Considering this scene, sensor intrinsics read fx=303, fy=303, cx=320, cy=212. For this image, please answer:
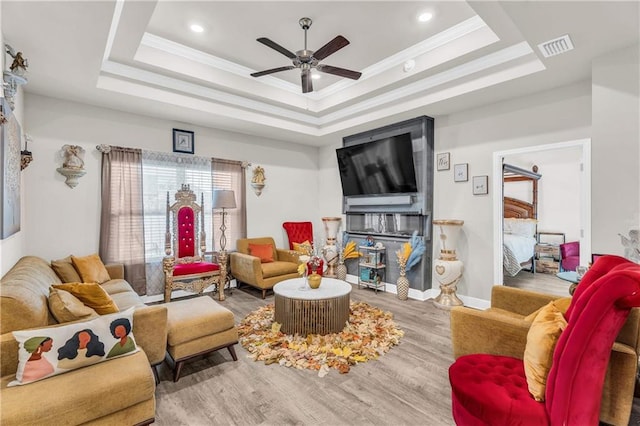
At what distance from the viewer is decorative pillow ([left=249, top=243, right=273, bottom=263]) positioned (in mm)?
5070

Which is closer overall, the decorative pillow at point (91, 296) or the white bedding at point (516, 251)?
the decorative pillow at point (91, 296)

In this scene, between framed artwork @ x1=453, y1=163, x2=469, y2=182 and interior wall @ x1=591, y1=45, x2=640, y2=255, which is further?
framed artwork @ x1=453, y1=163, x2=469, y2=182

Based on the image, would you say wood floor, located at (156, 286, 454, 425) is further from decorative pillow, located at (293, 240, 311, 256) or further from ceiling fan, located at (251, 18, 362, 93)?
ceiling fan, located at (251, 18, 362, 93)

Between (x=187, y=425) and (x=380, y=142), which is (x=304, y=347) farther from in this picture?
(x=380, y=142)

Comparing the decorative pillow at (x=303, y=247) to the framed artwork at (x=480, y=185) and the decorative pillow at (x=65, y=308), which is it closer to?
the framed artwork at (x=480, y=185)

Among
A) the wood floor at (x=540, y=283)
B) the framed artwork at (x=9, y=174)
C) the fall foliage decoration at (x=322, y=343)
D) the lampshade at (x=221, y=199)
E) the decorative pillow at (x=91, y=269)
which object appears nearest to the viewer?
the framed artwork at (x=9, y=174)

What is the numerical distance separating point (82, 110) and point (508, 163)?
675 cm

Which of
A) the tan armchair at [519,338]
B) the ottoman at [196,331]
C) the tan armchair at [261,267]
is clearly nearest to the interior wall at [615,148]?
the tan armchair at [519,338]

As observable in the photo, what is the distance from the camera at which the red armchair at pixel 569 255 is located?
5102 millimetres

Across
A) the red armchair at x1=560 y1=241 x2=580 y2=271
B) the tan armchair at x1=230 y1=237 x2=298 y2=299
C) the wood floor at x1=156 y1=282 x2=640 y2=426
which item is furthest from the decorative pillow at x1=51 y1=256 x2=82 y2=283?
the red armchair at x1=560 y1=241 x2=580 y2=271

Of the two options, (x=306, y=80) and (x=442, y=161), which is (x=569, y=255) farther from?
(x=306, y=80)

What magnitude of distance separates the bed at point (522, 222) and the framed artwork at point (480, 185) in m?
1.55

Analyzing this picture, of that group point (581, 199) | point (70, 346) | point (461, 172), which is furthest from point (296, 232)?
point (70, 346)

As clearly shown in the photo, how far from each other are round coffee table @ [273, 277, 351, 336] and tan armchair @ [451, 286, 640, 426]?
1.25 metres
